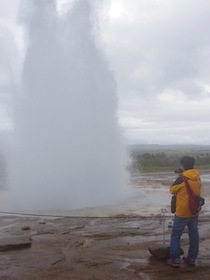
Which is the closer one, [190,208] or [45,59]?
[190,208]

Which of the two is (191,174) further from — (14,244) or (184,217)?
(14,244)

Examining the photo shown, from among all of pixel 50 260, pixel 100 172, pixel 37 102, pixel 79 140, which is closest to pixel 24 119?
pixel 37 102

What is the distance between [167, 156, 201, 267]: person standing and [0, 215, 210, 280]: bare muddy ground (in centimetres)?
17

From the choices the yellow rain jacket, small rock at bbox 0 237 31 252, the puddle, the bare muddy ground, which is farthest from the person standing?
small rock at bbox 0 237 31 252

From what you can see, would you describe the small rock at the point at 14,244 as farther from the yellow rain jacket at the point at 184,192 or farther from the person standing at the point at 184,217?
the yellow rain jacket at the point at 184,192

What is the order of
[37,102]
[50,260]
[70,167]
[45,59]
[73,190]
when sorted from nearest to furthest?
[50,260], [73,190], [70,167], [37,102], [45,59]

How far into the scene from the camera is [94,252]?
677 centimetres

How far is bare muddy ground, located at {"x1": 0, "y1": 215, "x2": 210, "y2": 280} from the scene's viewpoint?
18.3ft

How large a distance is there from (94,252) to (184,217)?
71.1 inches

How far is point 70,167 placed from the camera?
16.7 metres

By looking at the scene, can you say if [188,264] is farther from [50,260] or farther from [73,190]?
[73,190]

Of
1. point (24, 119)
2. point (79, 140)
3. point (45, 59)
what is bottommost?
point (79, 140)

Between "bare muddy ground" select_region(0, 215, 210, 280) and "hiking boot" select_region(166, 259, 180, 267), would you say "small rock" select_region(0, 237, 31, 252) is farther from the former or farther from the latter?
"hiking boot" select_region(166, 259, 180, 267)

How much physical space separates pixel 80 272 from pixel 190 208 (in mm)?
1817
